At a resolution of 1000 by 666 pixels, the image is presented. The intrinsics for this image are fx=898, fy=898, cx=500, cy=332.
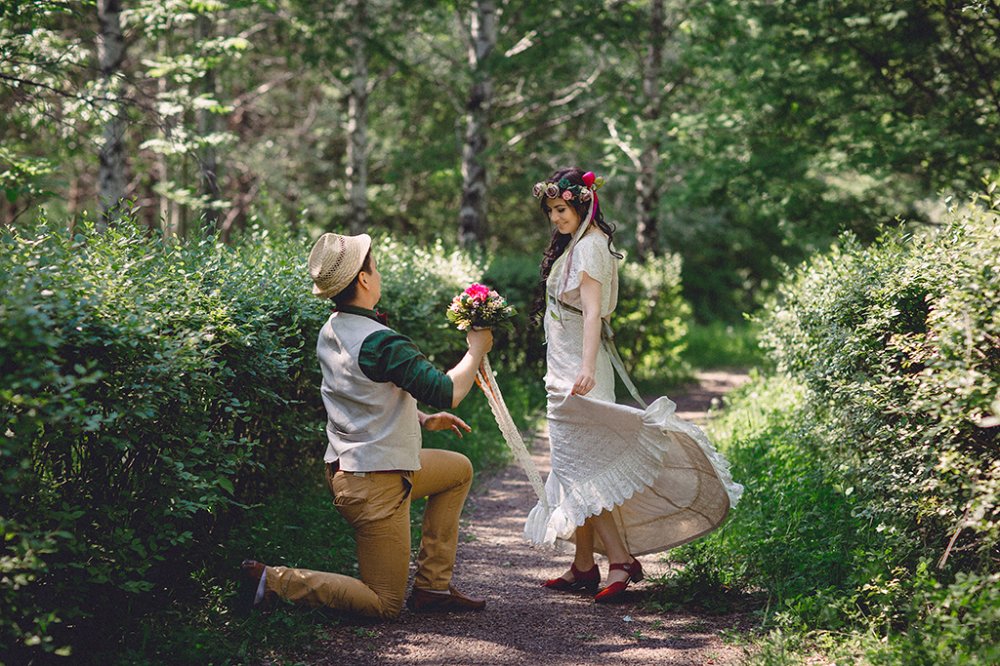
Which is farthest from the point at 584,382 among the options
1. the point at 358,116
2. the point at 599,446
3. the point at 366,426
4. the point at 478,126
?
the point at 358,116

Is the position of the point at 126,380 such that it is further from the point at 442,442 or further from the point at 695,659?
the point at 442,442

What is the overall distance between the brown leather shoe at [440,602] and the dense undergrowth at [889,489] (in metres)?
1.03

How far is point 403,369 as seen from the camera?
4.07 m

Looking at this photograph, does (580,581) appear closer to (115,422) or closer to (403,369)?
(403,369)

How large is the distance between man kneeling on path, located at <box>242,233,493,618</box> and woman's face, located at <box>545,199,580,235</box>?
96 centimetres

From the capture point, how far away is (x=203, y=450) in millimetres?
3826

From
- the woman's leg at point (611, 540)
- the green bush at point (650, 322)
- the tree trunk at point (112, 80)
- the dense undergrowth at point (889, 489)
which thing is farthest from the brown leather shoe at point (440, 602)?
the green bush at point (650, 322)

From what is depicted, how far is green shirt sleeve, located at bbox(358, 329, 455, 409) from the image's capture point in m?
4.05

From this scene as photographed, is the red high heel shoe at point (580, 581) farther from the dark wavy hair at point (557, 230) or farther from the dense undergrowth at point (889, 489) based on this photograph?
the dark wavy hair at point (557, 230)

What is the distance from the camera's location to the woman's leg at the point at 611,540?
4.99 metres

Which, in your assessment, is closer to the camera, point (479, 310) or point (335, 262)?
point (335, 262)

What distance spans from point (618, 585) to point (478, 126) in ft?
34.5

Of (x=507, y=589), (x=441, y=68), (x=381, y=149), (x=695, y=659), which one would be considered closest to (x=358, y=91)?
(x=441, y=68)

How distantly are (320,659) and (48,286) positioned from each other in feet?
6.44
